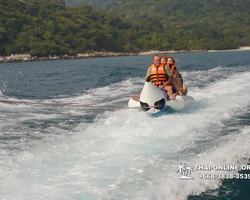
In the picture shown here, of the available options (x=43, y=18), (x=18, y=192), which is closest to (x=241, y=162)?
(x=18, y=192)

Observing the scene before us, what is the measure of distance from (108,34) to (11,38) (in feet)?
81.2

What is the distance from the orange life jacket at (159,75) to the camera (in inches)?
287

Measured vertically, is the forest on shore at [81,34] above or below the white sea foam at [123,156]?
above

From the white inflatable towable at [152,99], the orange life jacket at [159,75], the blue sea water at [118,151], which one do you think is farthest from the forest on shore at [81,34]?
the white inflatable towable at [152,99]

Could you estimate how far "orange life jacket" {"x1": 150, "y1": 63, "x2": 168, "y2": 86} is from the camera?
7281mm

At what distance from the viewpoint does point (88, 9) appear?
300 ft

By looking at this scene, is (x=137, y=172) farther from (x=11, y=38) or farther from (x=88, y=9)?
(x=88, y=9)

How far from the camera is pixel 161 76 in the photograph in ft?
24.0

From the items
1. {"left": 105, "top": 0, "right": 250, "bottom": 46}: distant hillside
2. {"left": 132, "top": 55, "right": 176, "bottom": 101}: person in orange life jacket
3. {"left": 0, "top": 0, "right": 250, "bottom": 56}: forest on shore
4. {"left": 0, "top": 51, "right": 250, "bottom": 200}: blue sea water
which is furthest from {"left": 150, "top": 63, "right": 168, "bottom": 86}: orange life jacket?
{"left": 105, "top": 0, "right": 250, "bottom": 46}: distant hillside

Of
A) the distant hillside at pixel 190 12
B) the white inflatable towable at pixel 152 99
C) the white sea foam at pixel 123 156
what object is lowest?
the white sea foam at pixel 123 156

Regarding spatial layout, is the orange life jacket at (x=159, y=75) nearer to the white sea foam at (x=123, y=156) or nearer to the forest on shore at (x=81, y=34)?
the white sea foam at (x=123, y=156)

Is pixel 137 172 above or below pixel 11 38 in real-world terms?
below

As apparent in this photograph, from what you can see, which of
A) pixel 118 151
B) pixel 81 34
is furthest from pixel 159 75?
pixel 81 34

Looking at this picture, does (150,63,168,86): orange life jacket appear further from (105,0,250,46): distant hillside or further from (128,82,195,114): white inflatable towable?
(105,0,250,46): distant hillside
